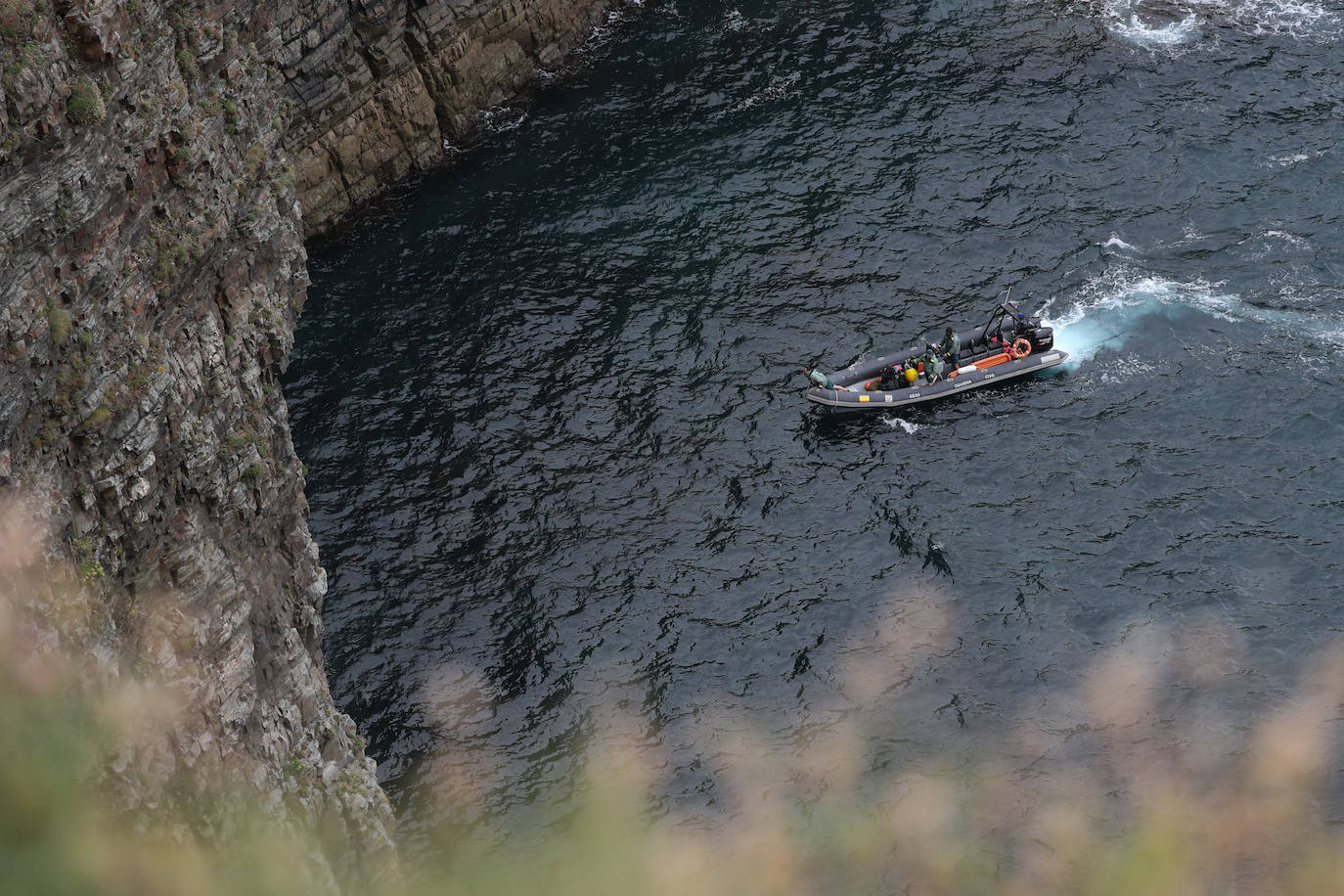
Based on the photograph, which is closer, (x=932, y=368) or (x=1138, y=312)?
(x=932, y=368)

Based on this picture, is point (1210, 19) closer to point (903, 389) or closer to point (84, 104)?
point (903, 389)

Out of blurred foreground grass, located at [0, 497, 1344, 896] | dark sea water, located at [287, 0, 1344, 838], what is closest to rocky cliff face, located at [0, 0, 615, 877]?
blurred foreground grass, located at [0, 497, 1344, 896]

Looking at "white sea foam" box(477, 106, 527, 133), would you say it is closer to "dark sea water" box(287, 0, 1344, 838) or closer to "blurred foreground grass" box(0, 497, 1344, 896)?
"dark sea water" box(287, 0, 1344, 838)

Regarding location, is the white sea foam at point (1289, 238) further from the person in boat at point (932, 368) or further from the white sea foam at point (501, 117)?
the white sea foam at point (501, 117)

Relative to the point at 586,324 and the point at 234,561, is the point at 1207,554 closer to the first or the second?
the point at 586,324

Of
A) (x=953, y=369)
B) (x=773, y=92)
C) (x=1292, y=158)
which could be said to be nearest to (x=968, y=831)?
(x=953, y=369)

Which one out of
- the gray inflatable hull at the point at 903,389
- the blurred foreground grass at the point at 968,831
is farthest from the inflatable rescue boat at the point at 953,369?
the blurred foreground grass at the point at 968,831
